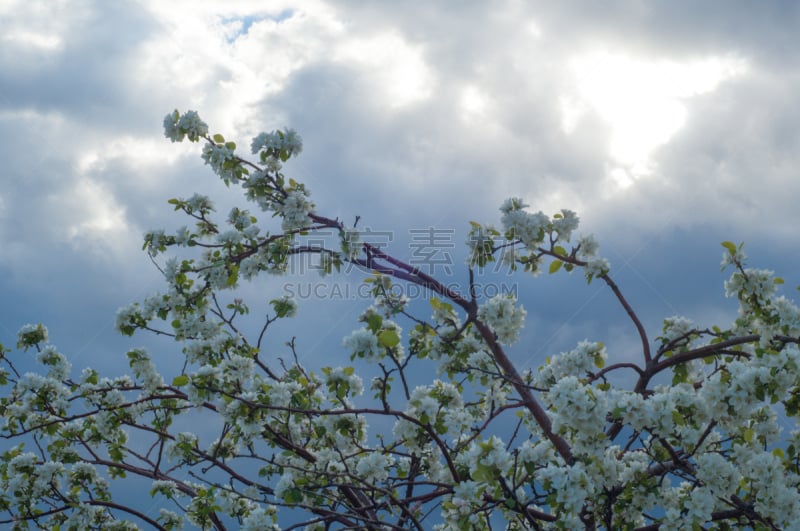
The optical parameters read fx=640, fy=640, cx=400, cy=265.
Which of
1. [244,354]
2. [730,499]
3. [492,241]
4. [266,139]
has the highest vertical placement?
[266,139]

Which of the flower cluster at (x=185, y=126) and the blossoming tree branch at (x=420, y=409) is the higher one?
the flower cluster at (x=185, y=126)

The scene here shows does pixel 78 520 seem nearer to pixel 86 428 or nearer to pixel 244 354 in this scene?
pixel 86 428

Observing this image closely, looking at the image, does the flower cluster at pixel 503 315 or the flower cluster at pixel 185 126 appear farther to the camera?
the flower cluster at pixel 185 126

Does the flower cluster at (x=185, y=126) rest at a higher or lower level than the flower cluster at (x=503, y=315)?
higher

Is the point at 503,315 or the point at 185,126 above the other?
the point at 185,126

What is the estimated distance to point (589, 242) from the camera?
5.92 meters

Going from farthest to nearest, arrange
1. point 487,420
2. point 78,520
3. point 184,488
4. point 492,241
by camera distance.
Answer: point 184,488
point 78,520
point 487,420
point 492,241

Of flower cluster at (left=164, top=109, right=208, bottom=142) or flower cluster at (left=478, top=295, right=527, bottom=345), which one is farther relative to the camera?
flower cluster at (left=164, top=109, right=208, bottom=142)

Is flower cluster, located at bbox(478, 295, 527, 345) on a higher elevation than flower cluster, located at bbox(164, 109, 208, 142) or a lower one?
lower

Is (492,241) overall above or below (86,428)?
above

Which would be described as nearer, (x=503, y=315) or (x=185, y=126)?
(x=503, y=315)

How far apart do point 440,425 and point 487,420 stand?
109 centimetres

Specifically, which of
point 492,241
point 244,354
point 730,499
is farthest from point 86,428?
point 730,499

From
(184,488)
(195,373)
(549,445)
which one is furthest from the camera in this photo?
(184,488)
